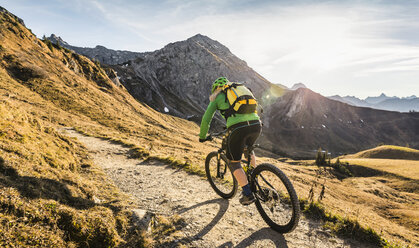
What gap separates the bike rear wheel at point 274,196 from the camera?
5.01 meters

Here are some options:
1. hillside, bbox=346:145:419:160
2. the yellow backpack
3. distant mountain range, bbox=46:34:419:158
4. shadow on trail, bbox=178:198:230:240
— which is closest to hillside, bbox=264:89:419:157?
distant mountain range, bbox=46:34:419:158

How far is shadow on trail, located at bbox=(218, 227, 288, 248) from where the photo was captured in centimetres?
456

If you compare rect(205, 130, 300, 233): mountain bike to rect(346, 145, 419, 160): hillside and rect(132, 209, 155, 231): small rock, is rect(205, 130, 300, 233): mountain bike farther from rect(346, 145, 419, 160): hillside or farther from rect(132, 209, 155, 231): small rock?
rect(346, 145, 419, 160): hillside

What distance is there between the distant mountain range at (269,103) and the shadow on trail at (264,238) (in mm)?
121765

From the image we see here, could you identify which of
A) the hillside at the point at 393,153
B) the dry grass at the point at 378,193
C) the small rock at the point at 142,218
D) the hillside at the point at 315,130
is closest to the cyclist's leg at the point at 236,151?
the small rock at the point at 142,218

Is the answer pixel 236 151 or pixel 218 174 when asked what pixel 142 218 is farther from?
pixel 218 174

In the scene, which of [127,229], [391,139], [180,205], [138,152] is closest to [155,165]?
[138,152]

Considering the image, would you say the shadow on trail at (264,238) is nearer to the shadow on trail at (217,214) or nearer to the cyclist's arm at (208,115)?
the shadow on trail at (217,214)

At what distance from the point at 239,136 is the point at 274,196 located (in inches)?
73.5

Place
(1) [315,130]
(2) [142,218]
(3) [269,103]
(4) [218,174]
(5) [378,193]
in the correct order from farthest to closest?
1. (3) [269,103]
2. (1) [315,130]
3. (5) [378,193]
4. (4) [218,174]
5. (2) [142,218]

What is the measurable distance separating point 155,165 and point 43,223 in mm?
→ 7654

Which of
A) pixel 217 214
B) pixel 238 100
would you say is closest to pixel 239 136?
pixel 238 100

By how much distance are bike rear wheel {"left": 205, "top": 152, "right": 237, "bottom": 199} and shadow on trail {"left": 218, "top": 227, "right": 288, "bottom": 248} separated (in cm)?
220

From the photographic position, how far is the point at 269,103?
17650cm
